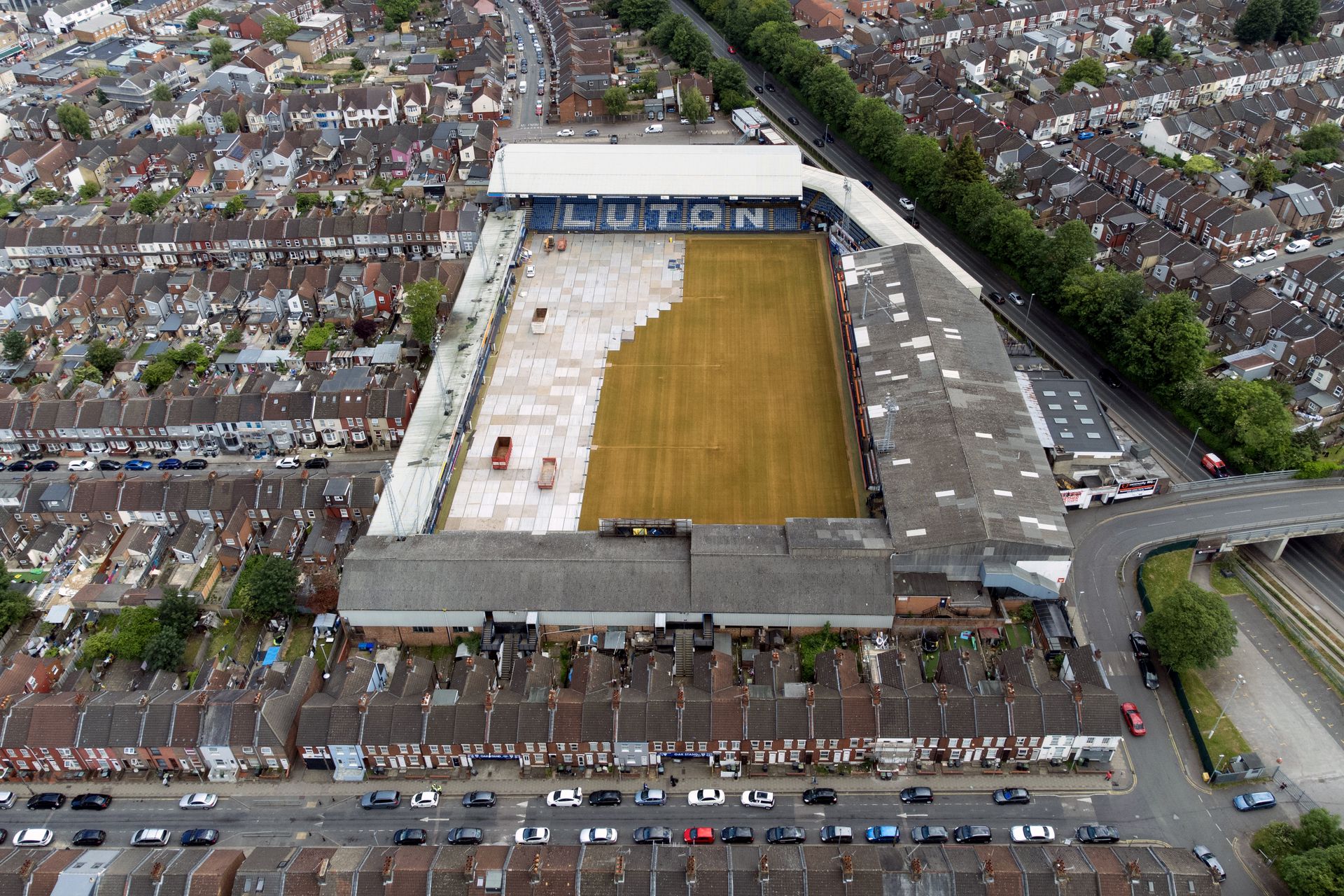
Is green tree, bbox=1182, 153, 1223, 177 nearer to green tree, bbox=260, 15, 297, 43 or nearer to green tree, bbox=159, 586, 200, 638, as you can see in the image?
green tree, bbox=159, 586, 200, 638

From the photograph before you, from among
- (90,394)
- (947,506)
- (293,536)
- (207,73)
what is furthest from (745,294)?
(207,73)

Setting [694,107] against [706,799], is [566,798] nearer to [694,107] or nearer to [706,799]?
[706,799]

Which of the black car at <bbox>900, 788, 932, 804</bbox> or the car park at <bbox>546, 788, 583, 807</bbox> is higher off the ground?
the black car at <bbox>900, 788, 932, 804</bbox>

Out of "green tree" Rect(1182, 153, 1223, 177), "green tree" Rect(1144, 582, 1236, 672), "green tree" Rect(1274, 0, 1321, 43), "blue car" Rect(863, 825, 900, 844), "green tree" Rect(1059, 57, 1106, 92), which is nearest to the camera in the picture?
"blue car" Rect(863, 825, 900, 844)

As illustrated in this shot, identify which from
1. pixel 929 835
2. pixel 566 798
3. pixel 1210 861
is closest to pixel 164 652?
pixel 566 798

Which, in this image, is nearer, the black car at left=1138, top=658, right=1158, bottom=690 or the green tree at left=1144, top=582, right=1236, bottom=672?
the green tree at left=1144, top=582, right=1236, bottom=672

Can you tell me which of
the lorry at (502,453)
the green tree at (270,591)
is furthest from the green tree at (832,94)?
the green tree at (270,591)

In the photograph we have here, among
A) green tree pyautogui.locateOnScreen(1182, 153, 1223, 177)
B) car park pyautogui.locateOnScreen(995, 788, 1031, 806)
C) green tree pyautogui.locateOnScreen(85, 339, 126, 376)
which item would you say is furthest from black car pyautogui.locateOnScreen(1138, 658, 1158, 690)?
green tree pyautogui.locateOnScreen(85, 339, 126, 376)

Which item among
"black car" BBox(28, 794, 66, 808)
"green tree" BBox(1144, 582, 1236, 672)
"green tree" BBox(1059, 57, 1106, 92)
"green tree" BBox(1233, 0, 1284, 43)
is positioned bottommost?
"black car" BBox(28, 794, 66, 808)

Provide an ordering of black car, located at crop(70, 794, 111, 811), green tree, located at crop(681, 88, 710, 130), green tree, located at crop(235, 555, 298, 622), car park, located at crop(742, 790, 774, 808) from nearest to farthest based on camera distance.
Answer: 1. car park, located at crop(742, 790, 774, 808)
2. black car, located at crop(70, 794, 111, 811)
3. green tree, located at crop(235, 555, 298, 622)
4. green tree, located at crop(681, 88, 710, 130)
